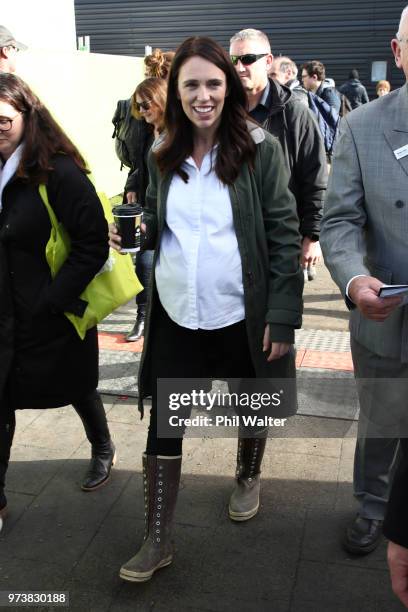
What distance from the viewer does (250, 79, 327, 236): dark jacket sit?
11.5ft

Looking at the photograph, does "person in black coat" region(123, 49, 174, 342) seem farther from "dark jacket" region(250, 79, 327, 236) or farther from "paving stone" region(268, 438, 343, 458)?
"paving stone" region(268, 438, 343, 458)

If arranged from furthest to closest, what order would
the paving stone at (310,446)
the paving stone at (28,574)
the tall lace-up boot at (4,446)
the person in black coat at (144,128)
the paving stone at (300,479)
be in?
the person in black coat at (144,128) → the paving stone at (310,446) → the paving stone at (300,479) → the tall lace-up boot at (4,446) → the paving stone at (28,574)

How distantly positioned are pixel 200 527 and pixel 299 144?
1.85 metres

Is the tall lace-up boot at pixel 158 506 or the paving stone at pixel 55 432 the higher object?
the tall lace-up boot at pixel 158 506

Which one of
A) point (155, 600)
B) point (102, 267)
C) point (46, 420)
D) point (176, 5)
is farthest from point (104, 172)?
point (176, 5)

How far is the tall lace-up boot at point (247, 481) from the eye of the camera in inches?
123

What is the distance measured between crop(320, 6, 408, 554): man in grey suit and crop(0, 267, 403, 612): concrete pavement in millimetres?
262

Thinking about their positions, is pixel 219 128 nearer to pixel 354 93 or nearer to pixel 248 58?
pixel 248 58

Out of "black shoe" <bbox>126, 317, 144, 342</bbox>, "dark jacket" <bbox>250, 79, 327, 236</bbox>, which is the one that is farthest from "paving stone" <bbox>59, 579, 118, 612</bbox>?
"black shoe" <bbox>126, 317, 144, 342</bbox>

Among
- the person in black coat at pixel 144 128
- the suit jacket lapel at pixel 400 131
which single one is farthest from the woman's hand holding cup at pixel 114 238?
the person in black coat at pixel 144 128

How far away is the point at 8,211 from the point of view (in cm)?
287

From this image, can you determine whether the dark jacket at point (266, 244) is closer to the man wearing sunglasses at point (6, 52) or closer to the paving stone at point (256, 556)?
the paving stone at point (256, 556)

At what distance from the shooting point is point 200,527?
10.1 ft

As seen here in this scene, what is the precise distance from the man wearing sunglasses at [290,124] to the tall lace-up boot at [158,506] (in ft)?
4.92
